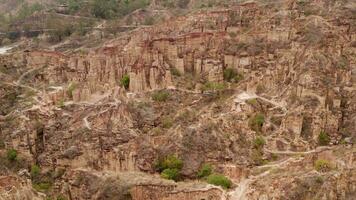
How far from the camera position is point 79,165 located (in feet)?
145

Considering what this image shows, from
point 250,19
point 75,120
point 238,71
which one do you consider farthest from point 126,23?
point 75,120

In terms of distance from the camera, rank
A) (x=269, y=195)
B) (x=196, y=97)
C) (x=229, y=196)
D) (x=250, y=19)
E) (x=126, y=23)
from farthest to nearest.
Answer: (x=126, y=23)
(x=250, y=19)
(x=196, y=97)
(x=229, y=196)
(x=269, y=195)

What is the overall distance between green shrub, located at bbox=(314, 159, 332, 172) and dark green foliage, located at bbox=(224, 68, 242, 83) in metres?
20.2

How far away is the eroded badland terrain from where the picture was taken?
119 feet

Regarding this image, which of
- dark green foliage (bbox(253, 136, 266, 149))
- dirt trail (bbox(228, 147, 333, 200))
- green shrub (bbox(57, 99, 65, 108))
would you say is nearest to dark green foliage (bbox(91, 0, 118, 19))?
green shrub (bbox(57, 99, 65, 108))

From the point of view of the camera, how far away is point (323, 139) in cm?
4569

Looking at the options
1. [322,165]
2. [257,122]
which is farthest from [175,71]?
[322,165]

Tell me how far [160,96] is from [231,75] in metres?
9.38

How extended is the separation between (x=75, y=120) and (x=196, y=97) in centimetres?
1202

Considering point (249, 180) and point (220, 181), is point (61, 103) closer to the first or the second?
point (220, 181)

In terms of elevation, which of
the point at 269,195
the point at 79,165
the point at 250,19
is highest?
the point at 250,19

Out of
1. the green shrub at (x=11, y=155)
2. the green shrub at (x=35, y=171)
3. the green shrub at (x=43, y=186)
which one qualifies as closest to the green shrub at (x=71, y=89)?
the green shrub at (x=11, y=155)

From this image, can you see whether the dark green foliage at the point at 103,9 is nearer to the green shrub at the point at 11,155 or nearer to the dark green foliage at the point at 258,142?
the green shrub at the point at 11,155

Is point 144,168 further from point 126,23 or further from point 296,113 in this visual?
point 126,23
